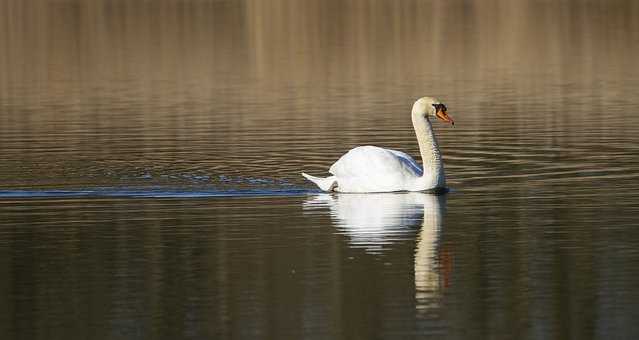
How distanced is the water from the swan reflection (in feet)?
0.16

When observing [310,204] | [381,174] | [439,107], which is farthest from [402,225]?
[439,107]

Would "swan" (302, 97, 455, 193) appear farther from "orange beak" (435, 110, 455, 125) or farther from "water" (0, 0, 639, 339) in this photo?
"orange beak" (435, 110, 455, 125)

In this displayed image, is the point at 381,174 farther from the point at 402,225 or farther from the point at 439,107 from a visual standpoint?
the point at 402,225

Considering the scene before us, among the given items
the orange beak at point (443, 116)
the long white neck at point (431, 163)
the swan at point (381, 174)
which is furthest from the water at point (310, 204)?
the orange beak at point (443, 116)

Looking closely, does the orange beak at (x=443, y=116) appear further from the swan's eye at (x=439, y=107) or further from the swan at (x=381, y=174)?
the swan at (x=381, y=174)

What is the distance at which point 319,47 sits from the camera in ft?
191

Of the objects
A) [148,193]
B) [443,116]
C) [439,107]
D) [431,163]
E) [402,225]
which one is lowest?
[402,225]

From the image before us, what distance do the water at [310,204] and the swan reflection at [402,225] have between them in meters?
0.05

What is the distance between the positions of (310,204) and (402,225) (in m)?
2.42

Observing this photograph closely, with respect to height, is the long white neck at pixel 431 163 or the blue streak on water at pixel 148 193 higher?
the long white neck at pixel 431 163

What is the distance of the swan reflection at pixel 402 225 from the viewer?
1504 cm

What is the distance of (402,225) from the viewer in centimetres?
1844

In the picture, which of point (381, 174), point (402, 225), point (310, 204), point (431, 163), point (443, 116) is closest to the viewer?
point (402, 225)

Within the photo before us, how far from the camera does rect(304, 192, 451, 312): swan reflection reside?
49.3 ft
